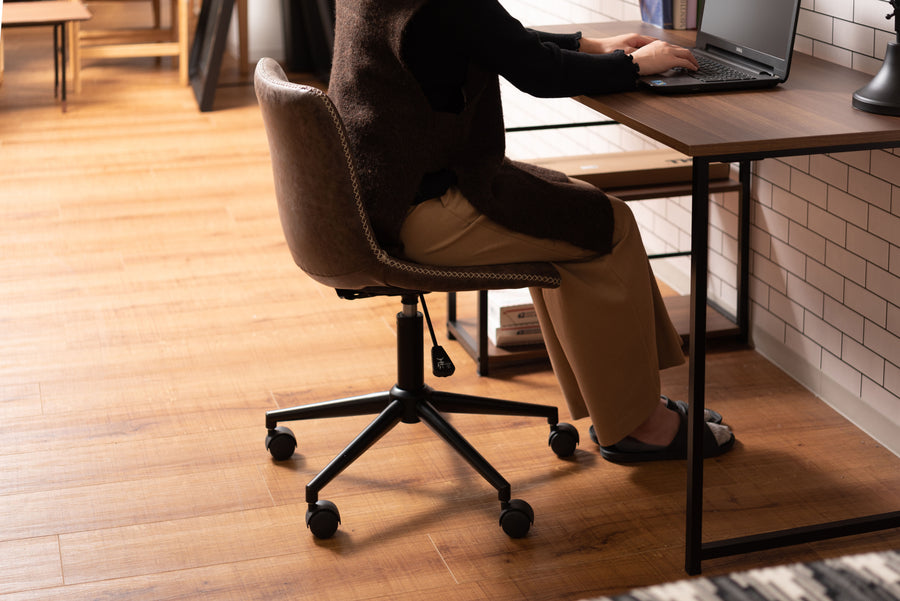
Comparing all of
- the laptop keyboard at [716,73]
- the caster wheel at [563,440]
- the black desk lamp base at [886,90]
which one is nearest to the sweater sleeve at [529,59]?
the laptop keyboard at [716,73]

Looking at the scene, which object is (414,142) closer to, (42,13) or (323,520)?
(323,520)

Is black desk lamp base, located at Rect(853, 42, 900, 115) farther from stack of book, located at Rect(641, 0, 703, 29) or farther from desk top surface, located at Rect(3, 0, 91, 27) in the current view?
desk top surface, located at Rect(3, 0, 91, 27)

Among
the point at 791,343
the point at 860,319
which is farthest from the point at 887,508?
the point at 791,343

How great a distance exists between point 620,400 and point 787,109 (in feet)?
2.02

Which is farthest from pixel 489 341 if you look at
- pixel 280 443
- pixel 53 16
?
pixel 53 16

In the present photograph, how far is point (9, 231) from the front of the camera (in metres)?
3.82

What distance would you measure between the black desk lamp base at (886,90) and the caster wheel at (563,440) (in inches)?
34.4

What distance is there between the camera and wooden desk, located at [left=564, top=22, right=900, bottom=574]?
5.93 ft

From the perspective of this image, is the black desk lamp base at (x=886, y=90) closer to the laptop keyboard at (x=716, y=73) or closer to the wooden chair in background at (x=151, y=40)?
the laptop keyboard at (x=716, y=73)

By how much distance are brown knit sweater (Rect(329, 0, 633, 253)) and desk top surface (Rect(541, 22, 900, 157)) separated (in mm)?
164

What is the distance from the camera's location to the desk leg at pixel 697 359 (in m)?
1.83

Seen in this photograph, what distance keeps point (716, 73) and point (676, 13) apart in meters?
0.62

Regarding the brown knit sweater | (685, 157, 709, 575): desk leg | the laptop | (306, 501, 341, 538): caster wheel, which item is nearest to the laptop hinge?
the laptop

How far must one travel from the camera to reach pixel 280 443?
2.38m
